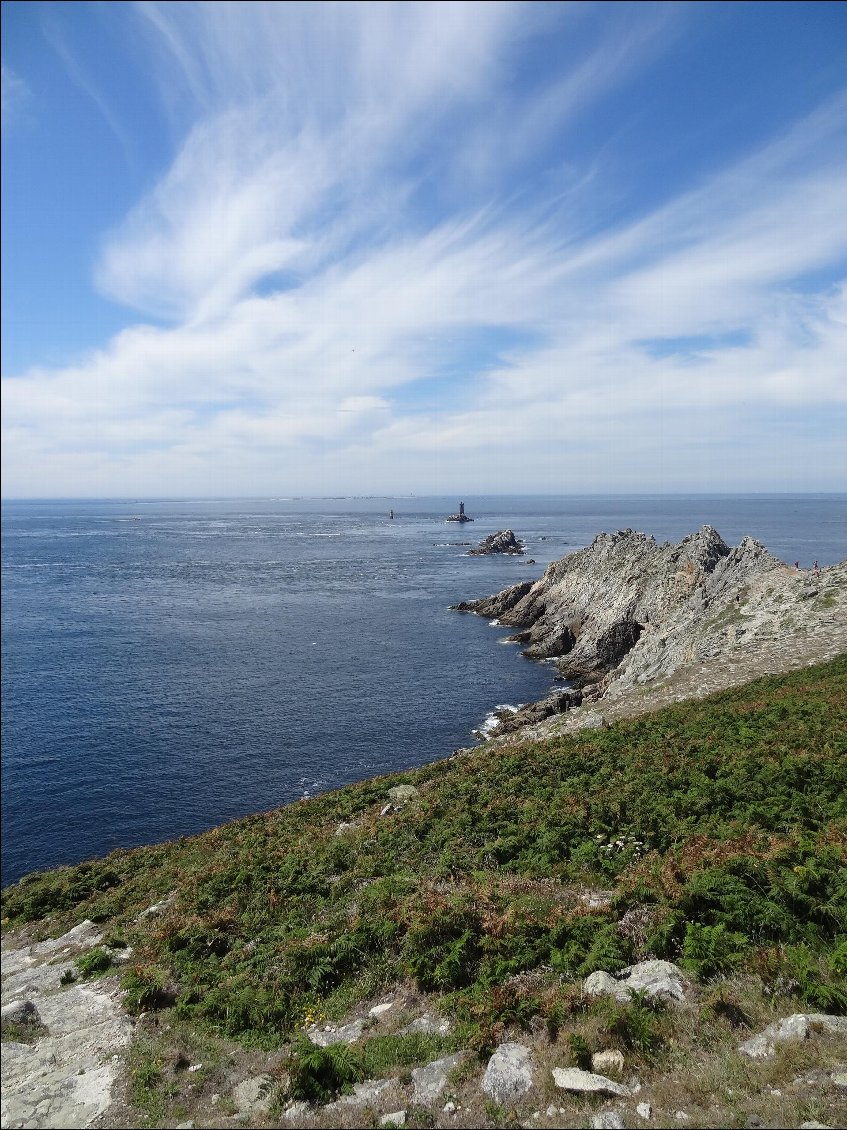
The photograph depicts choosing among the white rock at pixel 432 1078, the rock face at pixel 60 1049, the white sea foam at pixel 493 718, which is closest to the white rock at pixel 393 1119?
the white rock at pixel 432 1078

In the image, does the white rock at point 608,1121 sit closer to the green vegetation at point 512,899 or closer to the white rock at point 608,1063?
the white rock at point 608,1063

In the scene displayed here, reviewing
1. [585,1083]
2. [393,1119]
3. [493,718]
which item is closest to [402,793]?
[393,1119]

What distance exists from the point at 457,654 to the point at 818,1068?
191ft

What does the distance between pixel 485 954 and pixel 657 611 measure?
55.6 m

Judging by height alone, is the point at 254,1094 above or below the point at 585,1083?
below

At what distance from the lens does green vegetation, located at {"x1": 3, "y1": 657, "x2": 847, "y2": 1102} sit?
30.8ft

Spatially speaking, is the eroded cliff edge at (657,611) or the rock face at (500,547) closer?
the eroded cliff edge at (657,611)

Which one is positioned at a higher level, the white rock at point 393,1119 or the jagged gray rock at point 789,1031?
the jagged gray rock at point 789,1031

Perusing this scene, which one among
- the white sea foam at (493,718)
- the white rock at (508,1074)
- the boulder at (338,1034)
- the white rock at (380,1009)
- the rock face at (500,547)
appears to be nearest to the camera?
the white rock at (508,1074)

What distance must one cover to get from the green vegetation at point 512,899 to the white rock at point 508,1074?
0.40 meters

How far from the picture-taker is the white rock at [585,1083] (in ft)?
25.1

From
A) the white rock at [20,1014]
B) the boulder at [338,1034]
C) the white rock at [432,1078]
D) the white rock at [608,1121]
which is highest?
the white rock at [608,1121]

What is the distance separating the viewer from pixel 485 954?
36.4 ft

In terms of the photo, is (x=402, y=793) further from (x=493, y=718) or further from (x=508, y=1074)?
(x=493, y=718)
